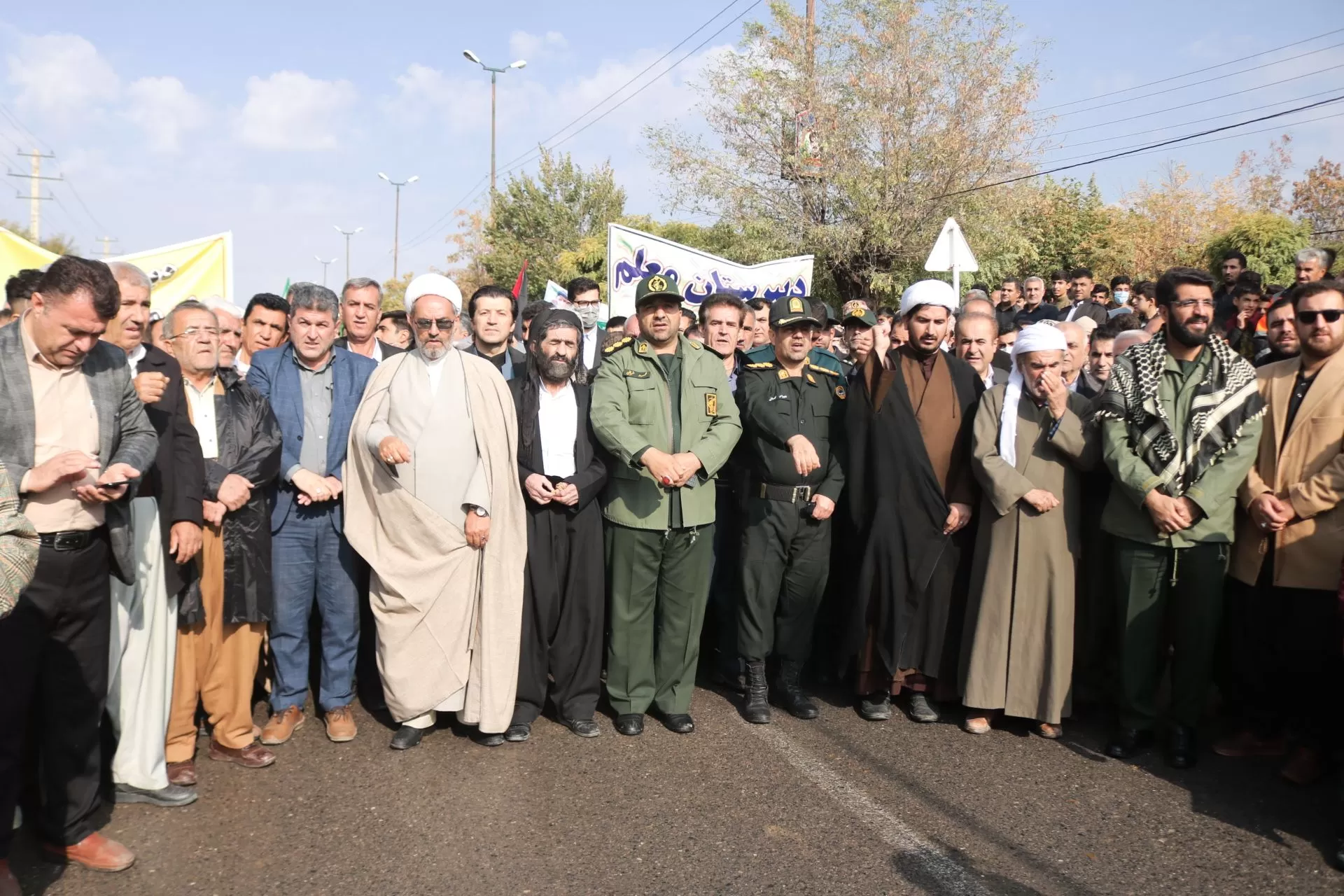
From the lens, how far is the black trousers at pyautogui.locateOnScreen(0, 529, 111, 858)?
337 cm

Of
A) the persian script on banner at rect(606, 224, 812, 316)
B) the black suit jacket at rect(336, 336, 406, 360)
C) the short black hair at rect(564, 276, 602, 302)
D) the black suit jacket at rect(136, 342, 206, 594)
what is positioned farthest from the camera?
the persian script on banner at rect(606, 224, 812, 316)

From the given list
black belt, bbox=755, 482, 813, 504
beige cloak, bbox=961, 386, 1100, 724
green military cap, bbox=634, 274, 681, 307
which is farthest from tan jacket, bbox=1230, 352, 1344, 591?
green military cap, bbox=634, 274, 681, 307

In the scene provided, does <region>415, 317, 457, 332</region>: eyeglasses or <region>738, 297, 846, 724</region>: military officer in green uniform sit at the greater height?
<region>415, 317, 457, 332</region>: eyeglasses

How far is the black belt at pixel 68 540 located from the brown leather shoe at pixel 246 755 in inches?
59.0

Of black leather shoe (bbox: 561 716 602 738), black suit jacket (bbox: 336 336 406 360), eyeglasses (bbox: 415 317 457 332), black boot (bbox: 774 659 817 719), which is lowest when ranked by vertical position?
black leather shoe (bbox: 561 716 602 738)

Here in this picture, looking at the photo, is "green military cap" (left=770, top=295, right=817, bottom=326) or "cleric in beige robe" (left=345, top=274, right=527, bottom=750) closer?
"cleric in beige robe" (left=345, top=274, right=527, bottom=750)

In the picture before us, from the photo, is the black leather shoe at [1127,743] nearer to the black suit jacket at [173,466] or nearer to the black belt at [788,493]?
the black belt at [788,493]

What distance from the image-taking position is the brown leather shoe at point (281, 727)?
15.9ft

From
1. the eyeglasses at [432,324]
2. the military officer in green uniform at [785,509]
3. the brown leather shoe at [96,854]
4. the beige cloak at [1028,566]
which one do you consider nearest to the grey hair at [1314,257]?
the beige cloak at [1028,566]

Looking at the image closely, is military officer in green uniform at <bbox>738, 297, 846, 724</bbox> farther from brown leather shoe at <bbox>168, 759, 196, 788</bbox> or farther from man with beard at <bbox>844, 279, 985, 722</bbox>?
brown leather shoe at <bbox>168, 759, 196, 788</bbox>

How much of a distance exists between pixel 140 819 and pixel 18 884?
0.62m

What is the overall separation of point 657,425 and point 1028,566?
6.64 feet

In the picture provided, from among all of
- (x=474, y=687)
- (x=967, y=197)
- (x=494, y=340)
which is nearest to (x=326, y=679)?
(x=474, y=687)

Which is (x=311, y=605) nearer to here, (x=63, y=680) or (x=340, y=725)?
(x=340, y=725)
